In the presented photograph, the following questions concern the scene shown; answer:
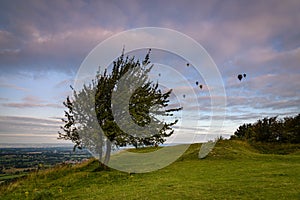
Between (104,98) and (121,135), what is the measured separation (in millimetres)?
3621

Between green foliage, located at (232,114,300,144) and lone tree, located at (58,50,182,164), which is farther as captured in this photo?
green foliage, located at (232,114,300,144)

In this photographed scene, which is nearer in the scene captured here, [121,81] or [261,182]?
[261,182]

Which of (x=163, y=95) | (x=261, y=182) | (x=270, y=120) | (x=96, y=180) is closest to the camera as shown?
(x=261, y=182)

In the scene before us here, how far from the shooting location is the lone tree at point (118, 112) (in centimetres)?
2127

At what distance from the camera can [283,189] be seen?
10930 mm

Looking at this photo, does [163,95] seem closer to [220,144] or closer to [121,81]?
[121,81]

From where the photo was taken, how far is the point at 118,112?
21875mm

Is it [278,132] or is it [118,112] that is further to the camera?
[278,132]

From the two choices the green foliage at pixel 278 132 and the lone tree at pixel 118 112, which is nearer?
the lone tree at pixel 118 112

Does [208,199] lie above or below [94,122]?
below

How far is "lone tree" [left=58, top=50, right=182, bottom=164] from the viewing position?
2127 centimetres

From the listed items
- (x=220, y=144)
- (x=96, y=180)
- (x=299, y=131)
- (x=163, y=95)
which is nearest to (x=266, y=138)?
(x=299, y=131)

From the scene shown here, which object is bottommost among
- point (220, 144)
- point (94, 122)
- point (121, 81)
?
point (220, 144)

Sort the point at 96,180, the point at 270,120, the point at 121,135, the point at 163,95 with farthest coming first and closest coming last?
1. the point at 270,120
2. the point at 163,95
3. the point at 121,135
4. the point at 96,180
